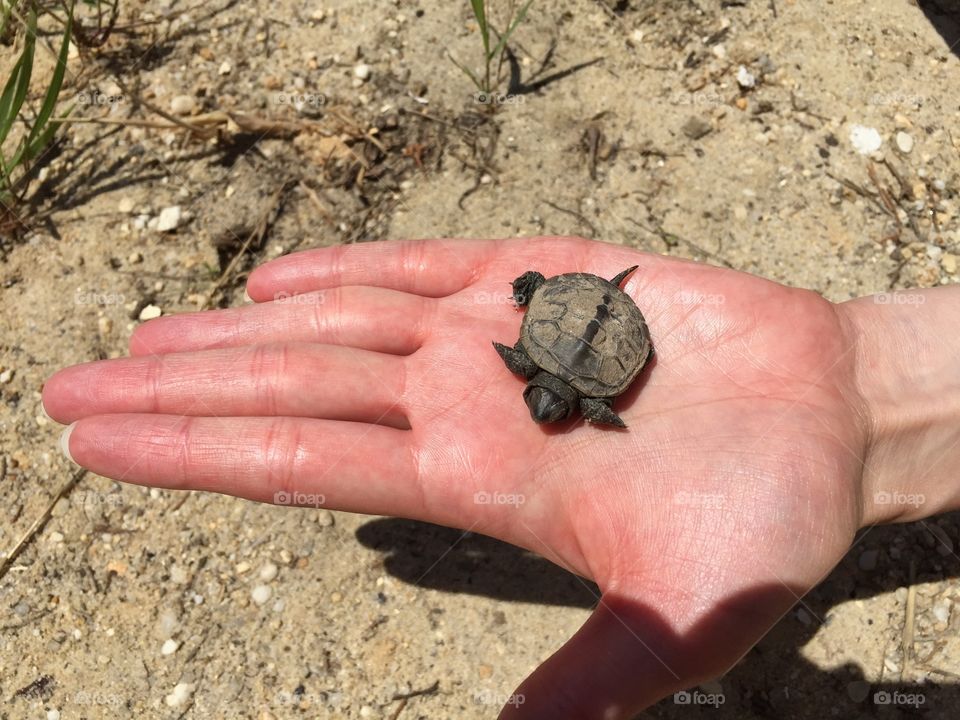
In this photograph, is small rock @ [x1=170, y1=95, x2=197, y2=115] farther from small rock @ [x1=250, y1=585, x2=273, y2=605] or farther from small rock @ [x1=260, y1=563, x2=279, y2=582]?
small rock @ [x1=250, y1=585, x2=273, y2=605]

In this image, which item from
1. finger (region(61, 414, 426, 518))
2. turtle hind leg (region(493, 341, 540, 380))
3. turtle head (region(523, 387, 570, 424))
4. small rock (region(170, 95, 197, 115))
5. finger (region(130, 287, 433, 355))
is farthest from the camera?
small rock (region(170, 95, 197, 115))

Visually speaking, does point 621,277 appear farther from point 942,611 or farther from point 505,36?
point 942,611

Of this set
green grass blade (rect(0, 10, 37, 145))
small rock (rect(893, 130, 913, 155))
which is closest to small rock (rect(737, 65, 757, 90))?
small rock (rect(893, 130, 913, 155))

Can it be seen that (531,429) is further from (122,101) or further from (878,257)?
(122,101)

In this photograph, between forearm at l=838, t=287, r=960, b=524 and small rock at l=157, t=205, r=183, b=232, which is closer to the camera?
forearm at l=838, t=287, r=960, b=524

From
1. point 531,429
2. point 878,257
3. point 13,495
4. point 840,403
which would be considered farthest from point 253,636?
point 878,257

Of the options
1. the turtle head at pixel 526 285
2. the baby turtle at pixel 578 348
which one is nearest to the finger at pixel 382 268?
the turtle head at pixel 526 285

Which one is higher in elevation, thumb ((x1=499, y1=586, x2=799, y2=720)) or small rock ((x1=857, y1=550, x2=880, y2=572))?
thumb ((x1=499, y1=586, x2=799, y2=720))
